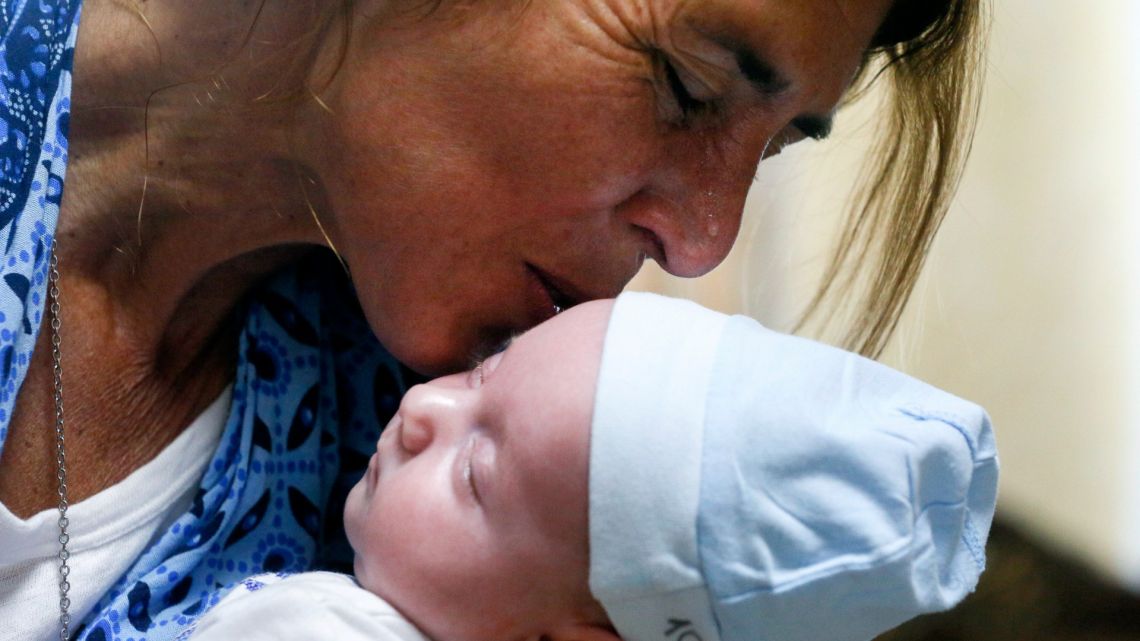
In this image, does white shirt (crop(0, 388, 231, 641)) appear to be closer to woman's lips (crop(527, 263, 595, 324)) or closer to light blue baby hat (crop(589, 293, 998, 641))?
woman's lips (crop(527, 263, 595, 324))

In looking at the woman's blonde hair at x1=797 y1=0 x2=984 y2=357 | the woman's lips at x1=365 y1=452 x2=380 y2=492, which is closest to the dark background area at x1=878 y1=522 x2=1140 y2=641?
the woman's blonde hair at x1=797 y1=0 x2=984 y2=357

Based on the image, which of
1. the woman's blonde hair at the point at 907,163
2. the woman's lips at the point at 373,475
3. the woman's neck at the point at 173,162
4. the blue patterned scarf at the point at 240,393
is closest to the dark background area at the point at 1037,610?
the woman's blonde hair at the point at 907,163

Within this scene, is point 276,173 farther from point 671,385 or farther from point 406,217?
point 671,385

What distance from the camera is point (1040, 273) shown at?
2.17 m

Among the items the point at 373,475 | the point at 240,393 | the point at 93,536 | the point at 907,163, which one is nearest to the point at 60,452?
the point at 93,536

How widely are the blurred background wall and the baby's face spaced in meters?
1.03

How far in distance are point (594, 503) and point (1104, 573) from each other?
157 centimetres

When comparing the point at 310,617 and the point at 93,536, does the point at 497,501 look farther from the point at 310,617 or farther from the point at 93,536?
the point at 93,536

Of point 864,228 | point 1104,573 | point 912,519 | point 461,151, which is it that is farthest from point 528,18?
point 1104,573

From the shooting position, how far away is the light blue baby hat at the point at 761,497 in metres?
0.85

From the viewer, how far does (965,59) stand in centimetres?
129

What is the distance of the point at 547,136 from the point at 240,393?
48 centimetres

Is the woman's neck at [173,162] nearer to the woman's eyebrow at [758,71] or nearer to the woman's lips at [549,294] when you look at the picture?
the woman's lips at [549,294]

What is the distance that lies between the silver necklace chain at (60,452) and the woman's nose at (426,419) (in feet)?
1.11
